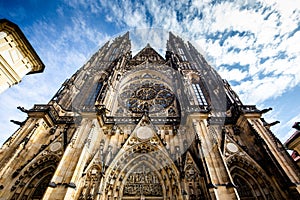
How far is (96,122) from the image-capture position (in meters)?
8.96

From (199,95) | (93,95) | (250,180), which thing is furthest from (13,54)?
(199,95)

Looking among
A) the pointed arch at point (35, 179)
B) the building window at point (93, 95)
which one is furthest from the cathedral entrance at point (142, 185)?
the building window at point (93, 95)

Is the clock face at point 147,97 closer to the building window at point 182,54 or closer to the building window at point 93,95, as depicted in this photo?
the building window at point 93,95

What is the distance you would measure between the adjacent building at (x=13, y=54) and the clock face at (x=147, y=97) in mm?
9546

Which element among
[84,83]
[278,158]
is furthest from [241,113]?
[84,83]

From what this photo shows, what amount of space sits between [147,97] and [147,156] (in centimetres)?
653

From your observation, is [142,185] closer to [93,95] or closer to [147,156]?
[147,156]

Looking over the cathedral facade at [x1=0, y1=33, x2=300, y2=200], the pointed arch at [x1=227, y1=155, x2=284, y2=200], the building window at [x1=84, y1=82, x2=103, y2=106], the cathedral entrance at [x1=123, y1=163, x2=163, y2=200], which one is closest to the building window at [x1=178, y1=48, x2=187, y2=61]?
the cathedral facade at [x1=0, y1=33, x2=300, y2=200]

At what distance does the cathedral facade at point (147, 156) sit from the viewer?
6723 mm

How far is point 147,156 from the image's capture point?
27.9 ft

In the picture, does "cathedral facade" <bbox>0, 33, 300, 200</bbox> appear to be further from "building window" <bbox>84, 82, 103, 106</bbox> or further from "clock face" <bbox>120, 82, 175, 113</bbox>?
"building window" <bbox>84, 82, 103, 106</bbox>

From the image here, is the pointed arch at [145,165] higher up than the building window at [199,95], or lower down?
lower down

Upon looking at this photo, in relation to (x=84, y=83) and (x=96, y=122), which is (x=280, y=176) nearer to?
(x=96, y=122)

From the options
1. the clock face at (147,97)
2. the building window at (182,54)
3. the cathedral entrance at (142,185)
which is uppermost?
the building window at (182,54)
